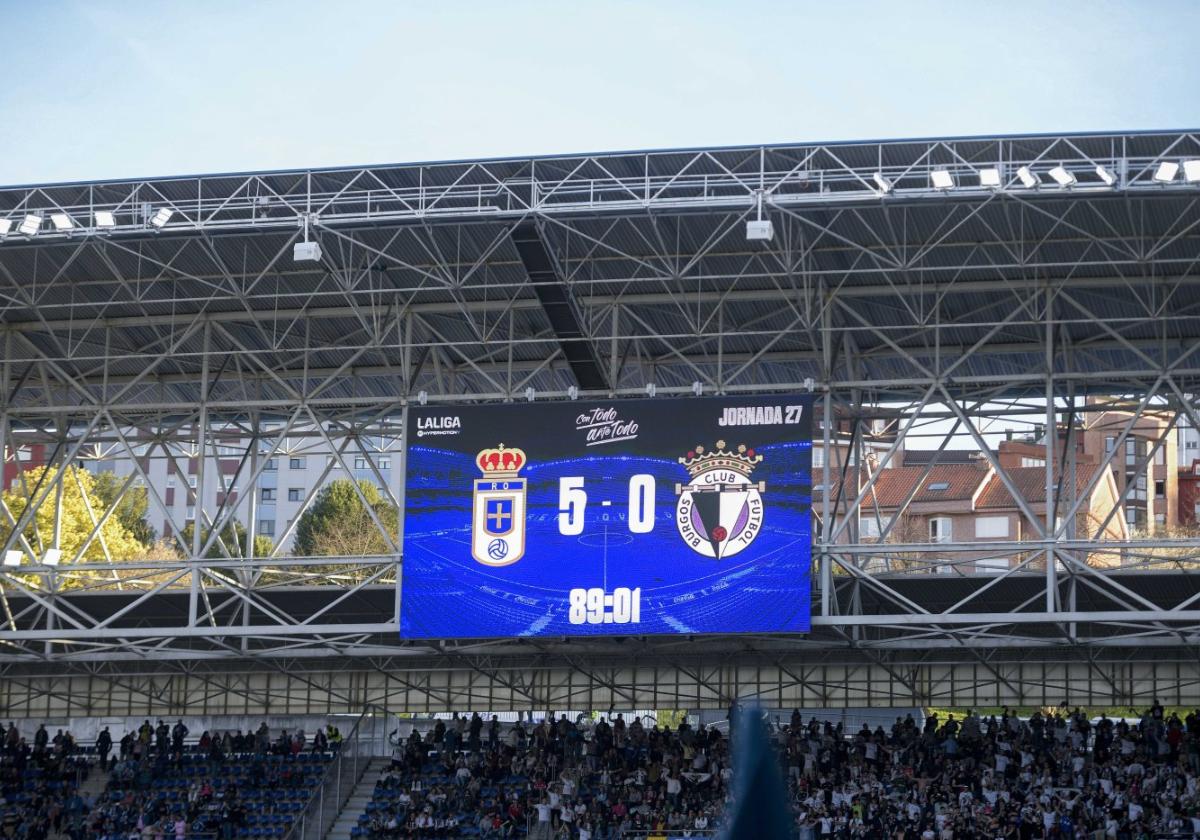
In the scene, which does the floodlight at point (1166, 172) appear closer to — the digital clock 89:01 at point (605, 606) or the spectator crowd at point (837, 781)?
the spectator crowd at point (837, 781)

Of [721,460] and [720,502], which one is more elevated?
[721,460]

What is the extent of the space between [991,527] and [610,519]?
45.5m

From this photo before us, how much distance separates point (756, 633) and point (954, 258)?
7499mm

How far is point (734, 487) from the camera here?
30375mm

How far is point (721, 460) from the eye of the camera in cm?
3048

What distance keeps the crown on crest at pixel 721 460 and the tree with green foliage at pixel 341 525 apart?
3495cm

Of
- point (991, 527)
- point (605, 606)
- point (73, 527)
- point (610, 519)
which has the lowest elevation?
point (605, 606)

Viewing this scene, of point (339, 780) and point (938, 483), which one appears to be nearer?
point (339, 780)

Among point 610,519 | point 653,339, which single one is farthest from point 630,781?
point 653,339

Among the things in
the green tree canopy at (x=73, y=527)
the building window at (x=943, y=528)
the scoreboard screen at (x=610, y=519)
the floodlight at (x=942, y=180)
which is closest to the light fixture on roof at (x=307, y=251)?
the scoreboard screen at (x=610, y=519)

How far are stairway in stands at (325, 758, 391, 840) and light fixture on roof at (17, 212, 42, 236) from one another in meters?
12.8

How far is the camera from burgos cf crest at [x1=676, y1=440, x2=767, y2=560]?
3022 centimetres

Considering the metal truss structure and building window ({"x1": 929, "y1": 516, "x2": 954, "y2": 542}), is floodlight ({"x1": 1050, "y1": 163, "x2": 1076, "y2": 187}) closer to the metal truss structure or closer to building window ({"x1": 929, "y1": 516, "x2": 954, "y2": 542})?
the metal truss structure

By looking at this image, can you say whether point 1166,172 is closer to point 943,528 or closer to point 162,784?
point 162,784
